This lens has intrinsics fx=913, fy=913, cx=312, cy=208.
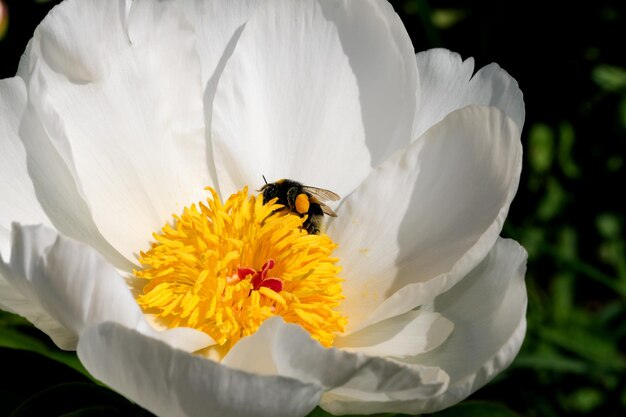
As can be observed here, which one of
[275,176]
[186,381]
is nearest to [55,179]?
[275,176]

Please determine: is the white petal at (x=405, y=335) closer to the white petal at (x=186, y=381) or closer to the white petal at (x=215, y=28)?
the white petal at (x=186, y=381)

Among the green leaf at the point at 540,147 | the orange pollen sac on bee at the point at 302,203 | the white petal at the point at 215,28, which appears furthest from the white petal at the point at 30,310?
the green leaf at the point at 540,147

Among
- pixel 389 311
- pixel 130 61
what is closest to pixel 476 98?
pixel 389 311

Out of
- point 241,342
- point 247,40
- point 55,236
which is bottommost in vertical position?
point 241,342

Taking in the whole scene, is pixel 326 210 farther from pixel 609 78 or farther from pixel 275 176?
pixel 609 78

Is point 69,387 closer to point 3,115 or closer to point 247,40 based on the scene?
point 3,115

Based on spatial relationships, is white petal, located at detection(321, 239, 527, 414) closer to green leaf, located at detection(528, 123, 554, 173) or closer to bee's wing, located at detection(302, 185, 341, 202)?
bee's wing, located at detection(302, 185, 341, 202)
